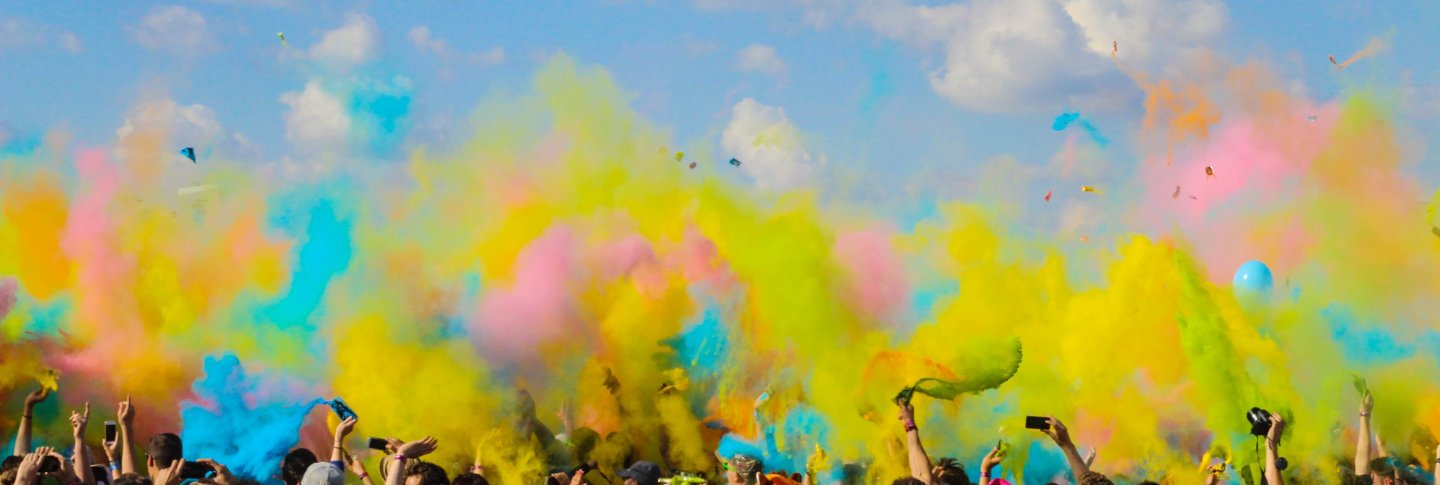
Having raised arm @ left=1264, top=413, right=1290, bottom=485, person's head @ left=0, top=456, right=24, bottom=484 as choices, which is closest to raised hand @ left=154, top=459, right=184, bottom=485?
person's head @ left=0, top=456, right=24, bottom=484

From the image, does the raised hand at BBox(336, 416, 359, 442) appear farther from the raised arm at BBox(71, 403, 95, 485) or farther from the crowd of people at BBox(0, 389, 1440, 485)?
the raised arm at BBox(71, 403, 95, 485)

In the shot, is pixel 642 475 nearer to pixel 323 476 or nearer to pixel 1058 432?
pixel 323 476

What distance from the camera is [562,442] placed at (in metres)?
12.9

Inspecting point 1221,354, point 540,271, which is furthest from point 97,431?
point 1221,354

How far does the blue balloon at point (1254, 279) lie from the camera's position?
49.2 feet

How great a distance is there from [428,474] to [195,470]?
93.1 inches

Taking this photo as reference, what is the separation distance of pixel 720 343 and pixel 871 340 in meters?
1.68

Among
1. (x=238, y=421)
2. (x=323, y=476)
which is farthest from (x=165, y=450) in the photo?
(x=238, y=421)

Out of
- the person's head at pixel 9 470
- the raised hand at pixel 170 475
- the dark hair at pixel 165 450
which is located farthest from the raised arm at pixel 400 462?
the person's head at pixel 9 470

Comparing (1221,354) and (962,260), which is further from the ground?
(962,260)

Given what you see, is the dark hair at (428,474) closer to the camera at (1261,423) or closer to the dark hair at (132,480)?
the dark hair at (132,480)

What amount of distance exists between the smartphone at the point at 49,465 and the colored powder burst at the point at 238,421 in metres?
5.37

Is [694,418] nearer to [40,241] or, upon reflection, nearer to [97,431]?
[97,431]

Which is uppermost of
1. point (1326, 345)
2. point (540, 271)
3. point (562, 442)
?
point (540, 271)
